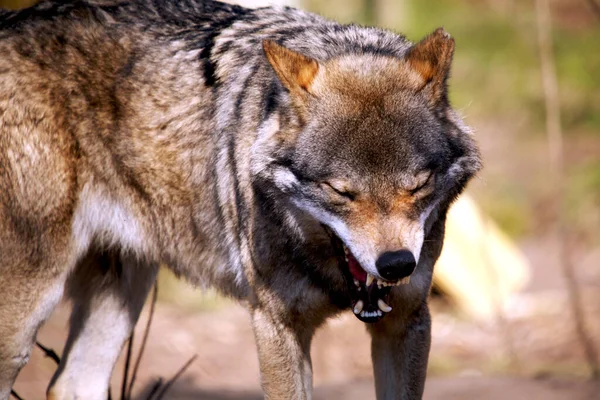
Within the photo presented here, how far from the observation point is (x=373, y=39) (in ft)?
13.1

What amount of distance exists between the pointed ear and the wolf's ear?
0.40 m

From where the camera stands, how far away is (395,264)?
10.3ft

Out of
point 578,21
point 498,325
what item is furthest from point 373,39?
point 578,21

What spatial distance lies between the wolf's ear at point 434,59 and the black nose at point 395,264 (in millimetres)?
744

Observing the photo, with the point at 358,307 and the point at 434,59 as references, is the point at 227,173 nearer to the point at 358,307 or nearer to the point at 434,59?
the point at 358,307

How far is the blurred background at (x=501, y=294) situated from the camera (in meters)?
6.49

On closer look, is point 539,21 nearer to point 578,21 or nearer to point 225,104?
point 225,104

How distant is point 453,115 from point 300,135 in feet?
2.11

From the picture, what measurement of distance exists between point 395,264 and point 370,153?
0.43 meters

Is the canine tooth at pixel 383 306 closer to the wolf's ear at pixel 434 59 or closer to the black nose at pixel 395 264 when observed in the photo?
the black nose at pixel 395 264

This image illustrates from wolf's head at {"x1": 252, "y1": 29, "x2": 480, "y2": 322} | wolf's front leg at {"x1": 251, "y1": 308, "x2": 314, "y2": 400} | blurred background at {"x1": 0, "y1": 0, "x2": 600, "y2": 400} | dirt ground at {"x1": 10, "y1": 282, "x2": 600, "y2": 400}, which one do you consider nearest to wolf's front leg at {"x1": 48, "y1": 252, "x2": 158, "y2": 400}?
blurred background at {"x1": 0, "y1": 0, "x2": 600, "y2": 400}

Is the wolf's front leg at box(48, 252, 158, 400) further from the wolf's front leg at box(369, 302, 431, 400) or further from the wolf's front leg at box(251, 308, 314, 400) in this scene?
the wolf's front leg at box(369, 302, 431, 400)

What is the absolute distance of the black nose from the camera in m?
3.13

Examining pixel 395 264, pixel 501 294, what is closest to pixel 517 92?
pixel 501 294
